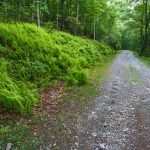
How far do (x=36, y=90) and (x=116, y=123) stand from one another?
3076mm

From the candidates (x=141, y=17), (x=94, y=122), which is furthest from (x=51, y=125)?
(x=141, y=17)

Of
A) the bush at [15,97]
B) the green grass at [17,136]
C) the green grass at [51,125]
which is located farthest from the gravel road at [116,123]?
the bush at [15,97]

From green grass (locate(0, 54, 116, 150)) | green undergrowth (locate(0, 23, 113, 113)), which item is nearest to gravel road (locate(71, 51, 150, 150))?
green grass (locate(0, 54, 116, 150))

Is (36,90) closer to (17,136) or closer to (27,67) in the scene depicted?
(27,67)

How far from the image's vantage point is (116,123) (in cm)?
633

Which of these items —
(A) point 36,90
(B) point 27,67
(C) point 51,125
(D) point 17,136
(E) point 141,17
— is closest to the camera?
(D) point 17,136

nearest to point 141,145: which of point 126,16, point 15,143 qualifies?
point 15,143

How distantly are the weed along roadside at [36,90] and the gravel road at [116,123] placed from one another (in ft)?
1.26

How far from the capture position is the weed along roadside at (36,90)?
5613 mm

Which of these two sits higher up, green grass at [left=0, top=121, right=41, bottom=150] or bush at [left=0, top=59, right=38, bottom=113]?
bush at [left=0, top=59, right=38, bottom=113]

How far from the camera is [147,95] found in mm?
9109

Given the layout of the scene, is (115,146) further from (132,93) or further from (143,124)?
Result: (132,93)

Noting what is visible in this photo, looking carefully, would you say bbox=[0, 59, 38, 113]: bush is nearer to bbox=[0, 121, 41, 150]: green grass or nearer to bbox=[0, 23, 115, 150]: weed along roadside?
bbox=[0, 23, 115, 150]: weed along roadside

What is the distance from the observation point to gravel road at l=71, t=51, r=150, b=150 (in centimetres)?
529
